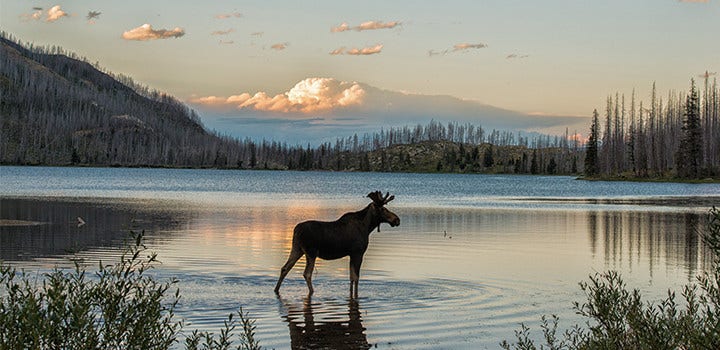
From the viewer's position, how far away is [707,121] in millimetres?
190500

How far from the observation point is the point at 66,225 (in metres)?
44.5

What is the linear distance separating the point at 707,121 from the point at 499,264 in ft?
580

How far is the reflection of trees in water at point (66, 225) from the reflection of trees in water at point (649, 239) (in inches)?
823

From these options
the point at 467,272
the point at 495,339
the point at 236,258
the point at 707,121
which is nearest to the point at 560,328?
the point at 495,339

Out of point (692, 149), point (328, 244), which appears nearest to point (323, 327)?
point (328, 244)

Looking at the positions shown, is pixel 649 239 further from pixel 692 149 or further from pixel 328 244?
pixel 692 149

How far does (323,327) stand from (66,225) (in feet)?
100

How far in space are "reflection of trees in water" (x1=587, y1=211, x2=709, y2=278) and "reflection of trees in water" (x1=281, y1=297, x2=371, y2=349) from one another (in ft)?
45.8

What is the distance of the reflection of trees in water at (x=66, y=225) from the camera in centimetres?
3253

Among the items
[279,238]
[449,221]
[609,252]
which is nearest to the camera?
[609,252]

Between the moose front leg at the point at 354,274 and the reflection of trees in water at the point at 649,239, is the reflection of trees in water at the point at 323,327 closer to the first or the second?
the moose front leg at the point at 354,274

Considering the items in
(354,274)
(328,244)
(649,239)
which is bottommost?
(649,239)

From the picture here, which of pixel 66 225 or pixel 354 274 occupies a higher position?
pixel 354 274

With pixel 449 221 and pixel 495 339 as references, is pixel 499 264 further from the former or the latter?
pixel 449 221
